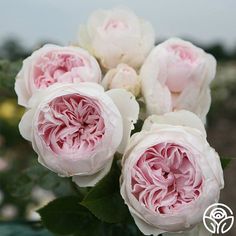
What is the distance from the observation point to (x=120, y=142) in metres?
0.66

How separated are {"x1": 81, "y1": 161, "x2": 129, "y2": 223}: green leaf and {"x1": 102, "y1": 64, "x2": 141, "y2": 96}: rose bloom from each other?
9 centimetres

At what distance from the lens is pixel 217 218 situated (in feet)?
2.28

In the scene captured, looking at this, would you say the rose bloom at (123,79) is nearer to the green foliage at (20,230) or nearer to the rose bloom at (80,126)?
the rose bloom at (80,126)

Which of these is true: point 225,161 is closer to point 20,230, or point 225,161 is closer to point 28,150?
point 20,230

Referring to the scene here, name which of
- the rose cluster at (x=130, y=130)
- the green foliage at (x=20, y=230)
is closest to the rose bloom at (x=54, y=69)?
the rose cluster at (x=130, y=130)

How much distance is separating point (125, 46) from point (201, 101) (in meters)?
0.11

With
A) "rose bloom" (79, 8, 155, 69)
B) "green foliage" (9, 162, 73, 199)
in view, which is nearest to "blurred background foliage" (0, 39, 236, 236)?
"green foliage" (9, 162, 73, 199)

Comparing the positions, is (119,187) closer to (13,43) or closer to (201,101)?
(201,101)

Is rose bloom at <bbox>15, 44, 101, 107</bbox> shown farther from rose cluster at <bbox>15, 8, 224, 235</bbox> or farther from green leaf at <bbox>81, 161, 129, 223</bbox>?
green leaf at <bbox>81, 161, 129, 223</bbox>

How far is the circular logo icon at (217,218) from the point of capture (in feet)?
2.17

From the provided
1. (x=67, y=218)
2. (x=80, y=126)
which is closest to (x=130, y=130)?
(x=80, y=126)

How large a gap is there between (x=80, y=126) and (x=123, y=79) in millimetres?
79

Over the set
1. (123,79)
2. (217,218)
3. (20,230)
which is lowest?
(20,230)

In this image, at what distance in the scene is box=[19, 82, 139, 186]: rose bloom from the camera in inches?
25.8
